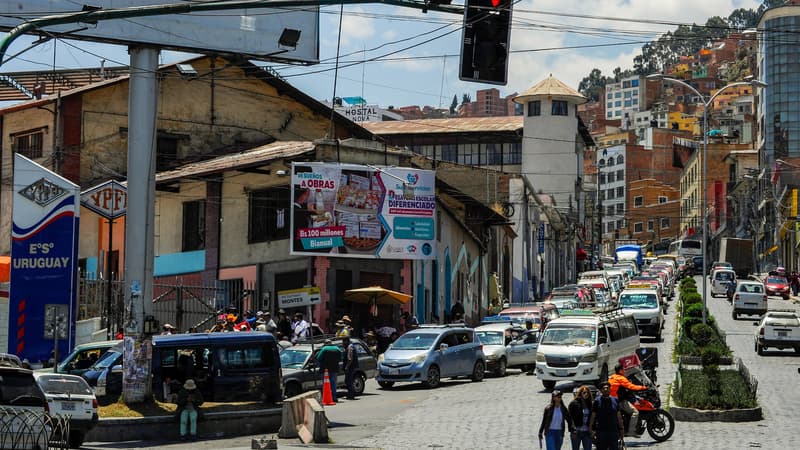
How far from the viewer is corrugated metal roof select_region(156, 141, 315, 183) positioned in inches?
1665

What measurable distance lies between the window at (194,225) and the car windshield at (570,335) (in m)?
19.9

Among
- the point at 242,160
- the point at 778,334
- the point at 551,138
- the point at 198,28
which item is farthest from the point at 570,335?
the point at 551,138

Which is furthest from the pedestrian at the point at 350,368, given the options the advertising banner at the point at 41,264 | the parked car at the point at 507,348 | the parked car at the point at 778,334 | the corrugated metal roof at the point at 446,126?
the corrugated metal roof at the point at 446,126

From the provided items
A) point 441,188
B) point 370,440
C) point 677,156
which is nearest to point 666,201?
point 677,156

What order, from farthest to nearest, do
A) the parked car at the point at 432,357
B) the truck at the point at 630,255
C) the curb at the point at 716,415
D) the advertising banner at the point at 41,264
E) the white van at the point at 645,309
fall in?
the truck at the point at 630,255 → the white van at the point at 645,309 → the parked car at the point at 432,357 → the advertising banner at the point at 41,264 → the curb at the point at 716,415

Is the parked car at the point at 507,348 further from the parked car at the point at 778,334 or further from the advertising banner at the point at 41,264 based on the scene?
the advertising banner at the point at 41,264

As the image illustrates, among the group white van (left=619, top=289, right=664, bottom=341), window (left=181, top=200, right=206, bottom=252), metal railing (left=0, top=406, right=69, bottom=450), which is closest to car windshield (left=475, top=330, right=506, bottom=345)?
white van (left=619, top=289, right=664, bottom=341)

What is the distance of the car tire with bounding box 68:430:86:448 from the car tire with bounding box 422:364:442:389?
40.6 feet

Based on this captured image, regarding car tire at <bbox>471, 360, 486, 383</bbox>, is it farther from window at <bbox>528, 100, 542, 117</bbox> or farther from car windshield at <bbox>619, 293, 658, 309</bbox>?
window at <bbox>528, 100, 542, 117</bbox>

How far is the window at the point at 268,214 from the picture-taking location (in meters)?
42.8

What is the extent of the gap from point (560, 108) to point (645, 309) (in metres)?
58.9

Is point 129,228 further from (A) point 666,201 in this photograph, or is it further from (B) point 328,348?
(A) point 666,201

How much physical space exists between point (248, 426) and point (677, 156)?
145486 millimetres

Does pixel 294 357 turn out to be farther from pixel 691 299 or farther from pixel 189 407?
pixel 691 299
